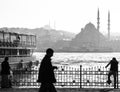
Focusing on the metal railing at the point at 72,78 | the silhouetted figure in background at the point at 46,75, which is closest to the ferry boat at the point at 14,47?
the metal railing at the point at 72,78

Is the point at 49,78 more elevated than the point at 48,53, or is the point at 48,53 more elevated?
the point at 48,53

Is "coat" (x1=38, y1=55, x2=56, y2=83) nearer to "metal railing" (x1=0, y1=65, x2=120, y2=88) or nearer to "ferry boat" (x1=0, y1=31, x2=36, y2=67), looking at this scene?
"metal railing" (x1=0, y1=65, x2=120, y2=88)

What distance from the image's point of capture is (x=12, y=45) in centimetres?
4259

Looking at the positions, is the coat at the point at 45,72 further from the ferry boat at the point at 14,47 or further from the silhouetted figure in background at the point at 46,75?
the ferry boat at the point at 14,47

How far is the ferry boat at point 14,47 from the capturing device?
4056 centimetres

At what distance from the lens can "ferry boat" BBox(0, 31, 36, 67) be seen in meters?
40.6

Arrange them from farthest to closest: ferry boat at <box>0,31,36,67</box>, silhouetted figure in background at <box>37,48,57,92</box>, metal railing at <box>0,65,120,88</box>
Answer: ferry boat at <box>0,31,36,67</box>, metal railing at <box>0,65,120,88</box>, silhouetted figure in background at <box>37,48,57,92</box>

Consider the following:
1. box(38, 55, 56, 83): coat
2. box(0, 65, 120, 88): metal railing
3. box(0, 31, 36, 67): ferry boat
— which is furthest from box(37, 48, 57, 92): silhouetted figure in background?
box(0, 31, 36, 67): ferry boat

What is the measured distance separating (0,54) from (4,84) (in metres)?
25.4

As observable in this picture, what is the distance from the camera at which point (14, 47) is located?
140 ft

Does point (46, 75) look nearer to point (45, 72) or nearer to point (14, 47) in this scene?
point (45, 72)

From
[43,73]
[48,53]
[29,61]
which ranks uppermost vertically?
[48,53]

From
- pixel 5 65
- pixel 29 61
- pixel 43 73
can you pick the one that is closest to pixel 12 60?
pixel 29 61

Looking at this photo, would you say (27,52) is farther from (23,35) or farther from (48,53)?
(48,53)
